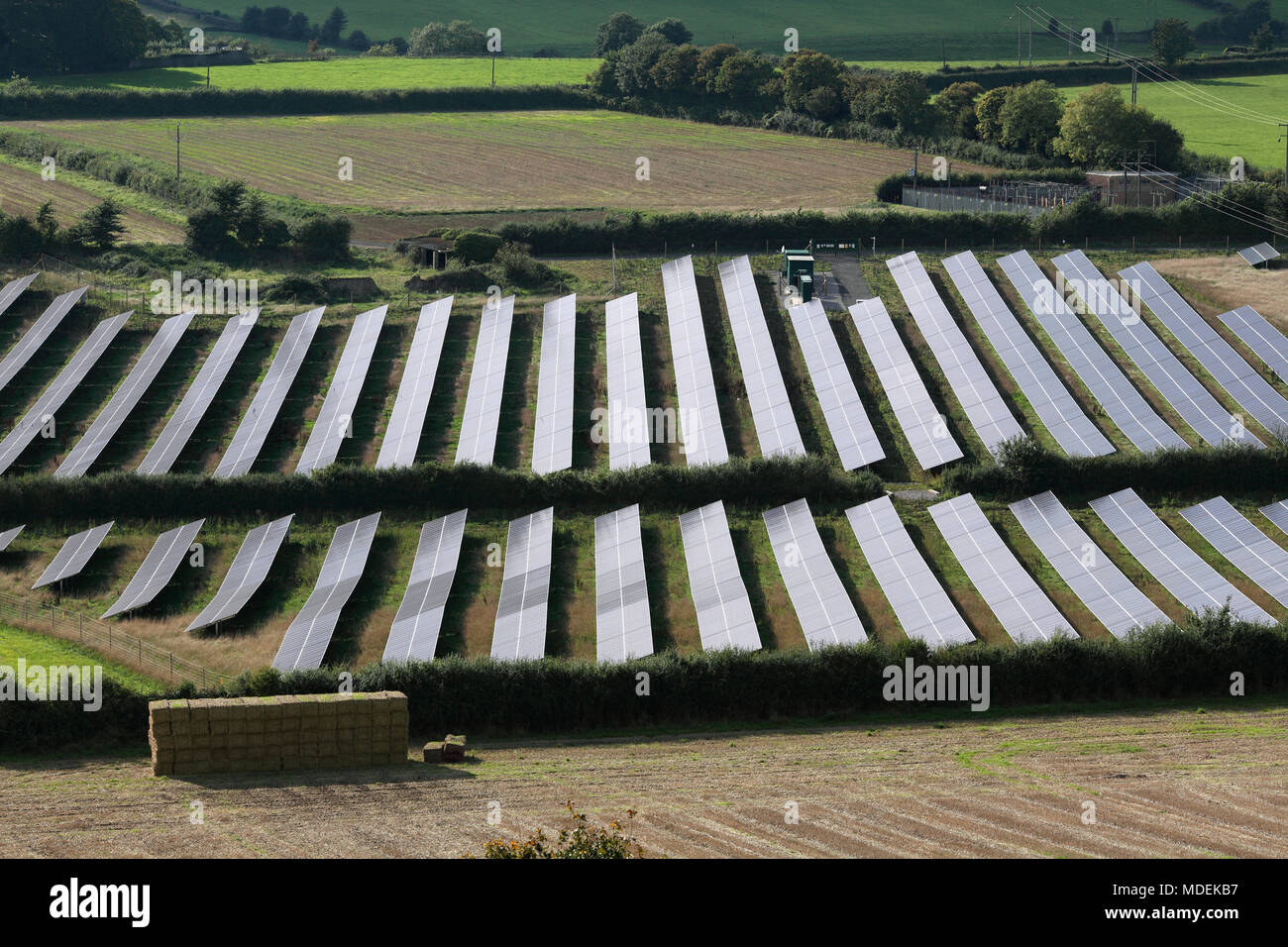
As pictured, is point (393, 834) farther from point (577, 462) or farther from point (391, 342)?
point (391, 342)

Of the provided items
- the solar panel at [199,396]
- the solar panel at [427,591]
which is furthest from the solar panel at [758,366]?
the solar panel at [199,396]

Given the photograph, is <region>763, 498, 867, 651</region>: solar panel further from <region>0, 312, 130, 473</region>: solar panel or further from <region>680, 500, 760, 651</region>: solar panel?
<region>0, 312, 130, 473</region>: solar panel

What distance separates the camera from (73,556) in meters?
46.5

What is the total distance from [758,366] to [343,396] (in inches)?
681

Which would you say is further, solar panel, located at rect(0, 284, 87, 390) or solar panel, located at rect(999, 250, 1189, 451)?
solar panel, located at rect(0, 284, 87, 390)

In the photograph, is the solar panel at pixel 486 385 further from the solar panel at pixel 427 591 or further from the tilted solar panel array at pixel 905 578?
the tilted solar panel array at pixel 905 578

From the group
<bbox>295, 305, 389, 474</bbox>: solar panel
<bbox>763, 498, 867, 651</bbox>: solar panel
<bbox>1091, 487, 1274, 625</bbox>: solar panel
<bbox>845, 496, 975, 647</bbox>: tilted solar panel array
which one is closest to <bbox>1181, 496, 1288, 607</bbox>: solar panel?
<bbox>1091, 487, 1274, 625</bbox>: solar panel

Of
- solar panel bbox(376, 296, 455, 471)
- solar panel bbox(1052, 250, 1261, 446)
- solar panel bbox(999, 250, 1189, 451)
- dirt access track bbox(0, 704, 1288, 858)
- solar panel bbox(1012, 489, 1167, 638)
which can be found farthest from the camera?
solar panel bbox(1052, 250, 1261, 446)

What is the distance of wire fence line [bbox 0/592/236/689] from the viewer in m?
39.7

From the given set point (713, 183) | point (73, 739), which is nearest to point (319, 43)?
point (713, 183)

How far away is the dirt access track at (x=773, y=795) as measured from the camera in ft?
94.4

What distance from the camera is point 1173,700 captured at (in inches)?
1484

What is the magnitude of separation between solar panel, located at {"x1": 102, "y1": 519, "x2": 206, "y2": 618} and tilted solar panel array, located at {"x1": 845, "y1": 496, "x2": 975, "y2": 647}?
71.9 ft

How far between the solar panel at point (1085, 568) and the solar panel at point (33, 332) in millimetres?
41854
